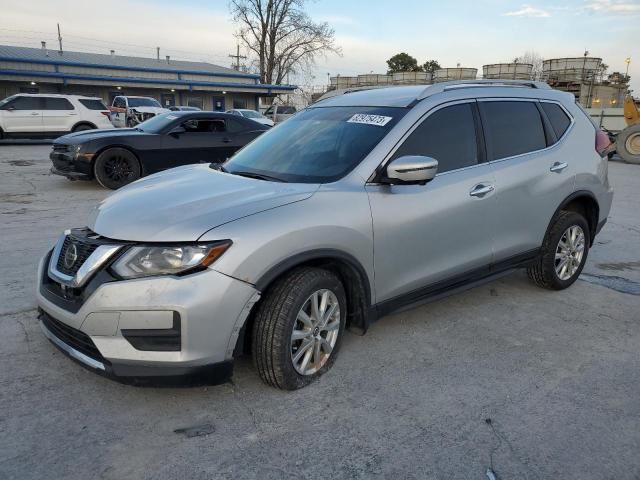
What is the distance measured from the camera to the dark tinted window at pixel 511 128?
3.91 meters

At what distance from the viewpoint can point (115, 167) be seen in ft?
30.1

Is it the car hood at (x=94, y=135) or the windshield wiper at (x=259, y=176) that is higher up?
the windshield wiper at (x=259, y=176)

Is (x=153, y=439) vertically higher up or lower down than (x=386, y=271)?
lower down

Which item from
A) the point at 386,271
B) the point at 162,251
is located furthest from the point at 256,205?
the point at 386,271

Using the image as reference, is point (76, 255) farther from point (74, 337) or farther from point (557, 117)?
point (557, 117)

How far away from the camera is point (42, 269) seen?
3.10 meters

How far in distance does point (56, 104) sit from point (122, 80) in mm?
18059

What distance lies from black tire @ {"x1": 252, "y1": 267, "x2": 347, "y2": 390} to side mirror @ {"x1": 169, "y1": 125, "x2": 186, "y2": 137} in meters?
7.33

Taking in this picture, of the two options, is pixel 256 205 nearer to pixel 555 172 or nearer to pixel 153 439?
pixel 153 439

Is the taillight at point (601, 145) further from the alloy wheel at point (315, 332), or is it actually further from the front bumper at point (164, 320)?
the front bumper at point (164, 320)

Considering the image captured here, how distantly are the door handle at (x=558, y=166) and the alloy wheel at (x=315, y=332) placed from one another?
94.0 inches

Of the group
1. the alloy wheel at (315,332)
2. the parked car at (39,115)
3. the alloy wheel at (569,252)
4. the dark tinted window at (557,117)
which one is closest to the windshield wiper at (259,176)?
the alloy wheel at (315,332)

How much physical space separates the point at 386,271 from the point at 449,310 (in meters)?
1.24

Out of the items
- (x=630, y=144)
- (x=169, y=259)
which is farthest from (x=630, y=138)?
(x=169, y=259)
